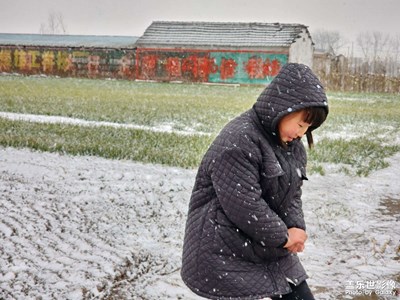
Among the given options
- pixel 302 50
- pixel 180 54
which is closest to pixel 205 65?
pixel 180 54

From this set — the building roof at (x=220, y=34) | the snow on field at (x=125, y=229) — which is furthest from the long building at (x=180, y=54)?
the snow on field at (x=125, y=229)

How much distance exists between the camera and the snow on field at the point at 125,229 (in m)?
3.27

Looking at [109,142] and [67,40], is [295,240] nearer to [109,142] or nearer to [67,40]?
[109,142]

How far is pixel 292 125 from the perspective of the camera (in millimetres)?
2088

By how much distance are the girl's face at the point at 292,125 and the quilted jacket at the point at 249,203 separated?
0.14ft

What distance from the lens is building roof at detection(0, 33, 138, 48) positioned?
3881cm

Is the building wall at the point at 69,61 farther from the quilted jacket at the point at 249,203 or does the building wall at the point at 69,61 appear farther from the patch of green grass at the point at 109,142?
the quilted jacket at the point at 249,203

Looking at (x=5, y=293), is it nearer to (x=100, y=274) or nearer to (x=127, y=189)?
(x=100, y=274)

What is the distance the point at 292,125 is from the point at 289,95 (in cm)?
13

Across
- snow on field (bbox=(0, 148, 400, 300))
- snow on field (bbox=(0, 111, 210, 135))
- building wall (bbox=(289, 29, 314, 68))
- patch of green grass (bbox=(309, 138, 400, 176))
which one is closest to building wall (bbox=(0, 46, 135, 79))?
building wall (bbox=(289, 29, 314, 68))

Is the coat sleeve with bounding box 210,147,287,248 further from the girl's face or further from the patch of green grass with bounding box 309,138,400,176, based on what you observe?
the patch of green grass with bounding box 309,138,400,176

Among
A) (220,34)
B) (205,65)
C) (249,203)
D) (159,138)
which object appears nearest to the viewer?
(249,203)

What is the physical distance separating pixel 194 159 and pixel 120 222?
8.57 ft

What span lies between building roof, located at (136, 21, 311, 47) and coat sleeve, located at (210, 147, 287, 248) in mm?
33322
